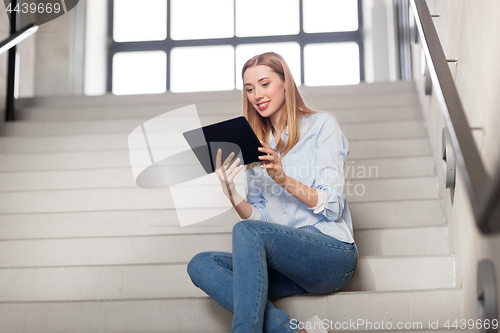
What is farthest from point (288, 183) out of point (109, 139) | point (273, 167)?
point (109, 139)

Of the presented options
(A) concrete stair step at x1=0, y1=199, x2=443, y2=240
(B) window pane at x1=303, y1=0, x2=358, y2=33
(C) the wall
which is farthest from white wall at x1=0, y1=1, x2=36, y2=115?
(B) window pane at x1=303, y1=0, x2=358, y2=33

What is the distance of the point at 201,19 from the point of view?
5.70 meters

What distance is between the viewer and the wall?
42.9 inches

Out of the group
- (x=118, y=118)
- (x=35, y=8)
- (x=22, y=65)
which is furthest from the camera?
(x=35, y=8)

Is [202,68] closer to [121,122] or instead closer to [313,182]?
[121,122]

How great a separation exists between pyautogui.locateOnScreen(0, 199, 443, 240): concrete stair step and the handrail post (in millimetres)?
1255

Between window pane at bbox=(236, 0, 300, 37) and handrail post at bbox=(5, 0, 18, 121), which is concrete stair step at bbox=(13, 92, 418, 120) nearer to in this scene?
handrail post at bbox=(5, 0, 18, 121)

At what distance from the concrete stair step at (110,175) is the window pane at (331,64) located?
3.03 m

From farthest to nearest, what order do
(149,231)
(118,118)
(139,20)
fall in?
(139,20), (118,118), (149,231)

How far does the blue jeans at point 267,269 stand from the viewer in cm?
124

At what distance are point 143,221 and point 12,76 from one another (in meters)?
1.80

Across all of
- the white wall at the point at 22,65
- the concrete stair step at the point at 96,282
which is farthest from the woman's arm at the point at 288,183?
the white wall at the point at 22,65

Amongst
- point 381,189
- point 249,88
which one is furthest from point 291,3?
point 249,88

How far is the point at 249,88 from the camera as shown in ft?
5.40
